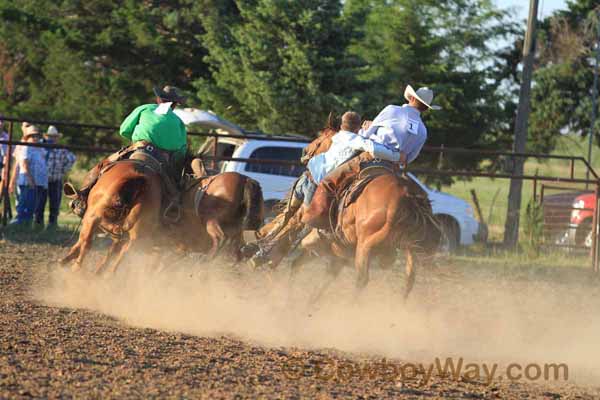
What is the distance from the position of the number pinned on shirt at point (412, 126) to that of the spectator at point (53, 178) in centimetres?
828

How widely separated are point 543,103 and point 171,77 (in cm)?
1229

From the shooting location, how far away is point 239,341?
25.0 ft

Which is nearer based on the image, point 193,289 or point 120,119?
point 193,289

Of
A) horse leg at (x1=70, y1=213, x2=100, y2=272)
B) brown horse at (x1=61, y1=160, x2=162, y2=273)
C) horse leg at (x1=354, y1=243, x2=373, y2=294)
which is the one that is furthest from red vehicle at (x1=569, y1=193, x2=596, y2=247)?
horse leg at (x1=70, y1=213, x2=100, y2=272)

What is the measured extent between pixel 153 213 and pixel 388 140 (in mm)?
2372

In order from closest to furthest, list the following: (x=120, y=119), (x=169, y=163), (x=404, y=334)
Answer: (x=404, y=334) → (x=169, y=163) → (x=120, y=119)

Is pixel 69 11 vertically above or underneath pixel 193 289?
above

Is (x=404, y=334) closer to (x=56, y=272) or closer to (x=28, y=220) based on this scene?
(x=56, y=272)

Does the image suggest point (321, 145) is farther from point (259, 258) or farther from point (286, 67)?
point (286, 67)

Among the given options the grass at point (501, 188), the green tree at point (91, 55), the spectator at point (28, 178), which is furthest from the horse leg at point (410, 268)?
the green tree at point (91, 55)

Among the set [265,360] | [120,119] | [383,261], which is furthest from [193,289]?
[120,119]

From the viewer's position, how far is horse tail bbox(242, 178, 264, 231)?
10500 millimetres

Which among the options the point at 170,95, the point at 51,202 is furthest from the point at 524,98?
the point at 170,95

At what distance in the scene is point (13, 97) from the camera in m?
26.9
